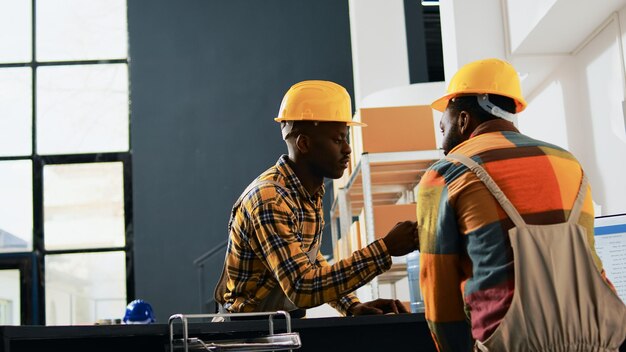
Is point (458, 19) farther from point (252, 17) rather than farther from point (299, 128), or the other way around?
point (252, 17)

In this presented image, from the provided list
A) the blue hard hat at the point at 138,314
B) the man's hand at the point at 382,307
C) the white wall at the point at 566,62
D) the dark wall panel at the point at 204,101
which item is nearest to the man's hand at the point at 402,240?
the man's hand at the point at 382,307

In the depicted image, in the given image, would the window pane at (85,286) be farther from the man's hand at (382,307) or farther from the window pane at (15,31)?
the man's hand at (382,307)

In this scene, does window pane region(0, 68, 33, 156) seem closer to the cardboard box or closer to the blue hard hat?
the blue hard hat

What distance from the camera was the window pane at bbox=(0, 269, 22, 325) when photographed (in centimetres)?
964

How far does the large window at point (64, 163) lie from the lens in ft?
32.2

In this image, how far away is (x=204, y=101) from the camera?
10.1m

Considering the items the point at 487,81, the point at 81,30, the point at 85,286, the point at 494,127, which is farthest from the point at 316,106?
the point at 81,30

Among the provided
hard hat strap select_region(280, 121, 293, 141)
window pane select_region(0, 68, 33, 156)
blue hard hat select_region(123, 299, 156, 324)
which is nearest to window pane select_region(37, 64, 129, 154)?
window pane select_region(0, 68, 33, 156)

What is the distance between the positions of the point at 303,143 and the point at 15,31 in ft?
27.6

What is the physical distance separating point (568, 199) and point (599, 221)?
4.46 feet

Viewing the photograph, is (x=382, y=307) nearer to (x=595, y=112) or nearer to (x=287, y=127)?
(x=287, y=127)

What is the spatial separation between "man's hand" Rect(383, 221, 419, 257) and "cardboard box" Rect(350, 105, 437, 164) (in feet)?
9.22

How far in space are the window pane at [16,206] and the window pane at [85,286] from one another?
39 cm

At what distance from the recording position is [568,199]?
1.87 metres
